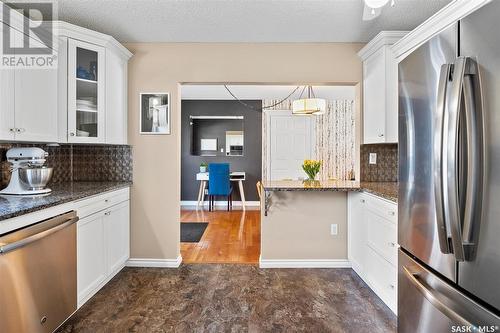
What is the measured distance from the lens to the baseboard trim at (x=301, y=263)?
3.10 metres

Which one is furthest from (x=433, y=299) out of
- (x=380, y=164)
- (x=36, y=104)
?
(x=36, y=104)

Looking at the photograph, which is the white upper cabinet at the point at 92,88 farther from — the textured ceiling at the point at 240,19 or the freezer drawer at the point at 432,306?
the freezer drawer at the point at 432,306

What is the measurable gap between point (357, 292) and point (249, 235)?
2043mm

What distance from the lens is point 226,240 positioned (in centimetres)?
411

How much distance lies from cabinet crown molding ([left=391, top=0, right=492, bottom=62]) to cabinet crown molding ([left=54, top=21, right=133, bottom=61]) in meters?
2.58

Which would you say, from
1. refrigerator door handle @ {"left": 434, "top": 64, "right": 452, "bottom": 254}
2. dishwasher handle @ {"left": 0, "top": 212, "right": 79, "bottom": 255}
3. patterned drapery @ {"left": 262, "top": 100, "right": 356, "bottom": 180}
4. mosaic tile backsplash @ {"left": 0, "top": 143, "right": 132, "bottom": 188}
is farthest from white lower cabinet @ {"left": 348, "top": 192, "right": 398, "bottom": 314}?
patterned drapery @ {"left": 262, "top": 100, "right": 356, "bottom": 180}

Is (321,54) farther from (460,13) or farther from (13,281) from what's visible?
(13,281)

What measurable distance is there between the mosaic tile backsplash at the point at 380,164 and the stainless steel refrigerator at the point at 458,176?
197 cm

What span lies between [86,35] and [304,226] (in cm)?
276

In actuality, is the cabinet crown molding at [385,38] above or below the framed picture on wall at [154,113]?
above

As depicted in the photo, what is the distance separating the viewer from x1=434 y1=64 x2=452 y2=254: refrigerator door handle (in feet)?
3.33

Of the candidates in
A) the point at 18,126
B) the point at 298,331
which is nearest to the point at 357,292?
the point at 298,331

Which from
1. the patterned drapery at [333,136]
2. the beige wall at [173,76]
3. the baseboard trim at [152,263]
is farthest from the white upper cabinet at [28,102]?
the patterned drapery at [333,136]

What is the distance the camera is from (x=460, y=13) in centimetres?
183
